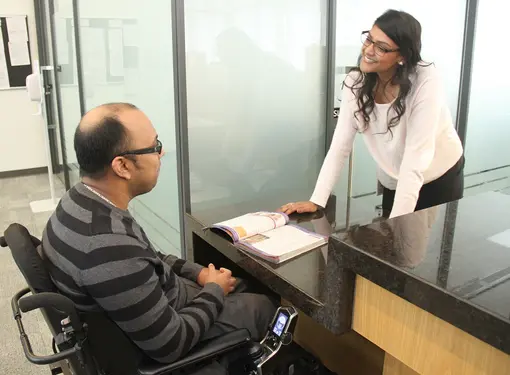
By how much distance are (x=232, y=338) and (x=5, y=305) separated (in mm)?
1805

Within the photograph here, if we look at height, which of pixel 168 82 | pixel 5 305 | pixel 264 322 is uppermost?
pixel 168 82

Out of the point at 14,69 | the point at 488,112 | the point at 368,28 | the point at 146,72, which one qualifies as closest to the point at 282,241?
the point at 146,72

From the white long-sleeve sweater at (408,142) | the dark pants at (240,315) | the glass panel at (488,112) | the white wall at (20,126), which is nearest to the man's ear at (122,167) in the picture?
the dark pants at (240,315)

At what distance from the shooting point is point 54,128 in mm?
4770

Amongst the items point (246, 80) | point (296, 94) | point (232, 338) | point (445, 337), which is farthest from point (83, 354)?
point (296, 94)

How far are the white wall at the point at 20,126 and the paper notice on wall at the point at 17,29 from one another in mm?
44

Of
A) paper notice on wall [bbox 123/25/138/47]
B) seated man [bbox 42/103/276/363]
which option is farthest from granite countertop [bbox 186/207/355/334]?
paper notice on wall [bbox 123/25/138/47]

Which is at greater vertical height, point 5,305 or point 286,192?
point 286,192

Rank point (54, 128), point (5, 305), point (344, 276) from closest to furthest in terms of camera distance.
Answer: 1. point (344, 276)
2. point (5, 305)
3. point (54, 128)

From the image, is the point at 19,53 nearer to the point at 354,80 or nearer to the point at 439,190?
the point at 354,80

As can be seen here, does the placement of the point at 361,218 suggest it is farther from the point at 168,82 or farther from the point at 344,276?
the point at 168,82

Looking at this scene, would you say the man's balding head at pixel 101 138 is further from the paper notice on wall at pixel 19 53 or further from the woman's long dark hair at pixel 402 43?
the paper notice on wall at pixel 19 53

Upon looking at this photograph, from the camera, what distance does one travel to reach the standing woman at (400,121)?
1534 mm

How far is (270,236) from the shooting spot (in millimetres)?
1513
